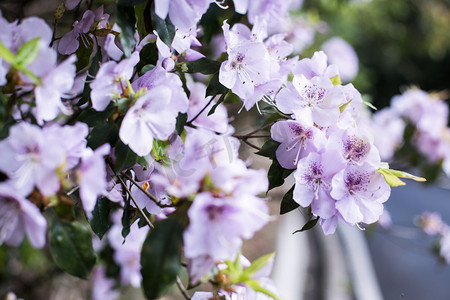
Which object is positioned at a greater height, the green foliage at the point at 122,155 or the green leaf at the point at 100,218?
the green foliage at the point at 122,155

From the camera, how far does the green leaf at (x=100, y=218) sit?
99 centimetres

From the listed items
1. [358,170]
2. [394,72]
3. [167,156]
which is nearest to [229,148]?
[167,156]

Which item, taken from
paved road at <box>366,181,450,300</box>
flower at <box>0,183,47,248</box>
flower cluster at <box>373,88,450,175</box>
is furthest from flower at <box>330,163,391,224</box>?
paved road at <box>366,181,450,300</box>

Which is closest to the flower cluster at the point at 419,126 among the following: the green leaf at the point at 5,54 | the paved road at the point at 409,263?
the paved road at the point at 409,263

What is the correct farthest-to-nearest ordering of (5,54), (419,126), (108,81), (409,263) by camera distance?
1. (409,263)
2. (419,126)
3. (108,81)
4. (5,54)

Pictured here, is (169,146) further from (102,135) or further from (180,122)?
(102,135)

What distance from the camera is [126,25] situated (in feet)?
2.83

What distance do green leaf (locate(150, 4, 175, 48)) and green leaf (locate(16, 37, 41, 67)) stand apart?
25 cm

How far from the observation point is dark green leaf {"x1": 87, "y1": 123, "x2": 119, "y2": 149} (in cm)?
86

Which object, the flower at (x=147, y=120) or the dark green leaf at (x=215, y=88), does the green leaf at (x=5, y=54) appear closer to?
the flower at (x=147, y=120)

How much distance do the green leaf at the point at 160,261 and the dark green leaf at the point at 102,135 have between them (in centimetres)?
23

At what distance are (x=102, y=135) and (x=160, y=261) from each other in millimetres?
279

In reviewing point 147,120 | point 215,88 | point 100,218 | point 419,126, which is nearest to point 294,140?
point 215,88

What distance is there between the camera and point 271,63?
101 centimetres
